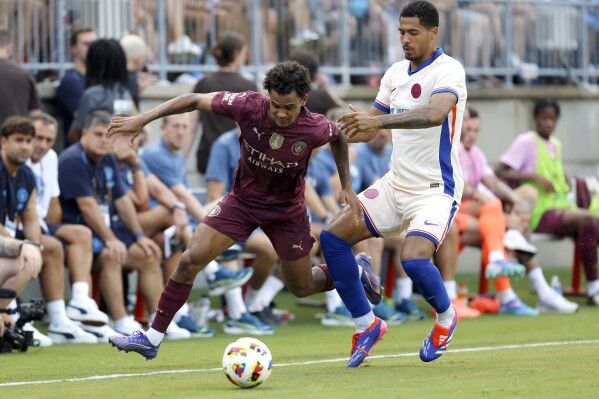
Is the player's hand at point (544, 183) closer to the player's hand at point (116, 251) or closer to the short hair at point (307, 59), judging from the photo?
the short hair at point (307, 59)

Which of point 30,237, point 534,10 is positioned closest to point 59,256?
point 30,237

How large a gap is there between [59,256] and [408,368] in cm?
392

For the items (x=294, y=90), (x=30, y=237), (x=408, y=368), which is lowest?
(x=408, y=368)

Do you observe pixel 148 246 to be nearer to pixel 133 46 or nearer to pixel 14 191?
pixel 14 191

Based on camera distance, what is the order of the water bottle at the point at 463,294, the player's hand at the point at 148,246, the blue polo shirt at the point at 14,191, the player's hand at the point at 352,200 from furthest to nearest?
the water bottle at the point at 463,294
the player's hand at the point at 148,246
the blue polo shirt at the point at 14,191
the player's hand at the point at 352,200

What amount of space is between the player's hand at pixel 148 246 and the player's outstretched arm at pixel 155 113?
3779 mm

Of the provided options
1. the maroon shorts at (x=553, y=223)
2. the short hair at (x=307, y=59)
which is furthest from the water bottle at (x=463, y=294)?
the short hair at (x=307, y=59)

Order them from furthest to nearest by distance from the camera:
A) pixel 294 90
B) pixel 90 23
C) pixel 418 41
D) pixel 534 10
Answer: pixel 534 10 → pixel 90 23 → pixel 418 41 → pixel 294 90

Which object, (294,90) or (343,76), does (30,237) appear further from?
(343,76)

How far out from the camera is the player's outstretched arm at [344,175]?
30.7 feet

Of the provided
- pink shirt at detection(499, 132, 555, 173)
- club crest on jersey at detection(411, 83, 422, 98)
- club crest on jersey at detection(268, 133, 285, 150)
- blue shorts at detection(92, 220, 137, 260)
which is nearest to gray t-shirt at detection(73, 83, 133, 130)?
blue shorts at detection(92, 220, 137, 260)

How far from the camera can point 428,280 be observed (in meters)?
9.25

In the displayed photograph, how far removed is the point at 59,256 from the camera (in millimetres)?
11773

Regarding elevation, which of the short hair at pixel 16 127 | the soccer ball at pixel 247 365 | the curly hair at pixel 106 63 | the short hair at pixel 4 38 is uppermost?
the short hair at pixel 4 38
